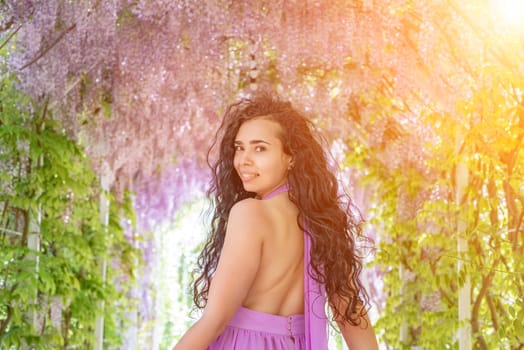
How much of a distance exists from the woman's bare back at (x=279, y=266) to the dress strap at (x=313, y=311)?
3 centimetres

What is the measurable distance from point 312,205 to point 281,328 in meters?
0.31

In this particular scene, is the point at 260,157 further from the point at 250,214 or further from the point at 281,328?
the point at 281,328

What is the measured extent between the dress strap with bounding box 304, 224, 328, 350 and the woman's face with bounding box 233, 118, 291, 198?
0.18m

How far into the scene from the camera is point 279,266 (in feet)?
7.38

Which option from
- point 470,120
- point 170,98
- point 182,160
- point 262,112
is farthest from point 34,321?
point 182,160

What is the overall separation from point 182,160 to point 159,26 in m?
3.18

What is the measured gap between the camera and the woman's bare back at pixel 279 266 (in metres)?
2.24

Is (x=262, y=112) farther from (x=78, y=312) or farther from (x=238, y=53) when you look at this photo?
(x=78, y=312)

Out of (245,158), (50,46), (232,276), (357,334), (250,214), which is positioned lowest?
(357,334)

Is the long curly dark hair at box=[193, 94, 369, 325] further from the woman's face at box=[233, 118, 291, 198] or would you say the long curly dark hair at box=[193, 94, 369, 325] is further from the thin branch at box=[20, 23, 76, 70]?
the thin branch at box=[20, 23, 76, 70]

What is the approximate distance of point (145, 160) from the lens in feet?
22.9

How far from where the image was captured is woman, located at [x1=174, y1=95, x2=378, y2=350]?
2172mm

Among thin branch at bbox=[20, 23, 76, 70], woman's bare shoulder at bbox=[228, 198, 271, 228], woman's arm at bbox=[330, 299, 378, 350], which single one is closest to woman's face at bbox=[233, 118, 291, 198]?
woman's bare shoulder at bbox=[228, 198, 271, 228]

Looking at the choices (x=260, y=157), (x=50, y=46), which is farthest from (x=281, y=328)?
(x=50, y=46)
